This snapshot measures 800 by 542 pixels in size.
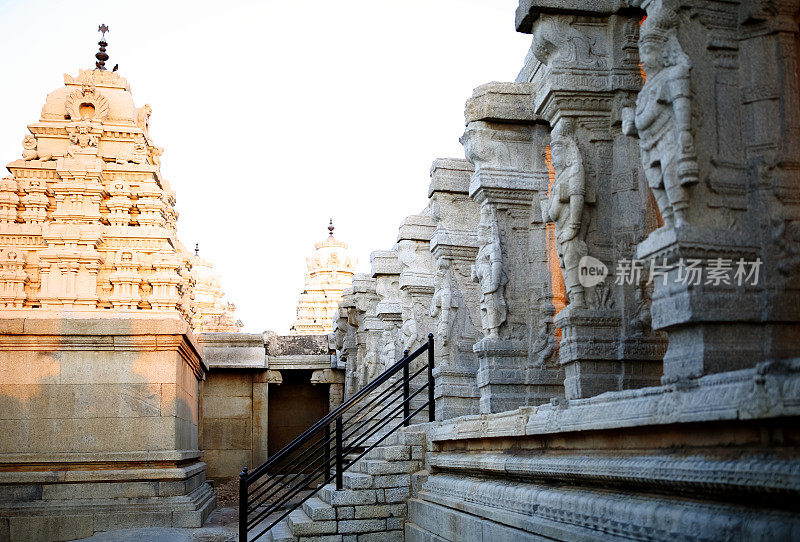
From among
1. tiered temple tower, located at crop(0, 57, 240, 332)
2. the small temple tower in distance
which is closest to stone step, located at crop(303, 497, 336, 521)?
tiered temple tower, located at crop(0, 57, 240, 332)

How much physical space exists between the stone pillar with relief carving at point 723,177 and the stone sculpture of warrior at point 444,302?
5253mm

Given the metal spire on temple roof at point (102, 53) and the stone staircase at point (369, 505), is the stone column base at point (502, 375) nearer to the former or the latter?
the stone staircase at point (369, 505)

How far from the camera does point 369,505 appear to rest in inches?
349

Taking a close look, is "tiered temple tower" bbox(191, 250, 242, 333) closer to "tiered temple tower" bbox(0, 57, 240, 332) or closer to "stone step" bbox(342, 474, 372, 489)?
"tiered temple tower" bbox(0, 57, 240, 332)

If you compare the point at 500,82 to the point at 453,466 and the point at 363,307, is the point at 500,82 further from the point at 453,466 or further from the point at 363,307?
the point at 363,307

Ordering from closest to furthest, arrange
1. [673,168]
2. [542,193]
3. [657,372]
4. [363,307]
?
1. [673,168]
2. [657,372]
3. [542,193]
4. [363,307]

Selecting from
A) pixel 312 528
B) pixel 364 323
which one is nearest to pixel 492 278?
pixel 312 528

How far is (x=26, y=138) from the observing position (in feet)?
53.6

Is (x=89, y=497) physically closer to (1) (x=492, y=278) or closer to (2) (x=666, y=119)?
(1) (x=492, y=278)

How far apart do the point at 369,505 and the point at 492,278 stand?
270 centimetres

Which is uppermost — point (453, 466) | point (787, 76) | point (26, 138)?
point (26, 138)

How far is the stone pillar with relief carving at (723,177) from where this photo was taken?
4.50 m

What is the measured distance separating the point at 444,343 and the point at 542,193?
2400mm

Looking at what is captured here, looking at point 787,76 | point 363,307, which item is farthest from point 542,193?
point 363,307
